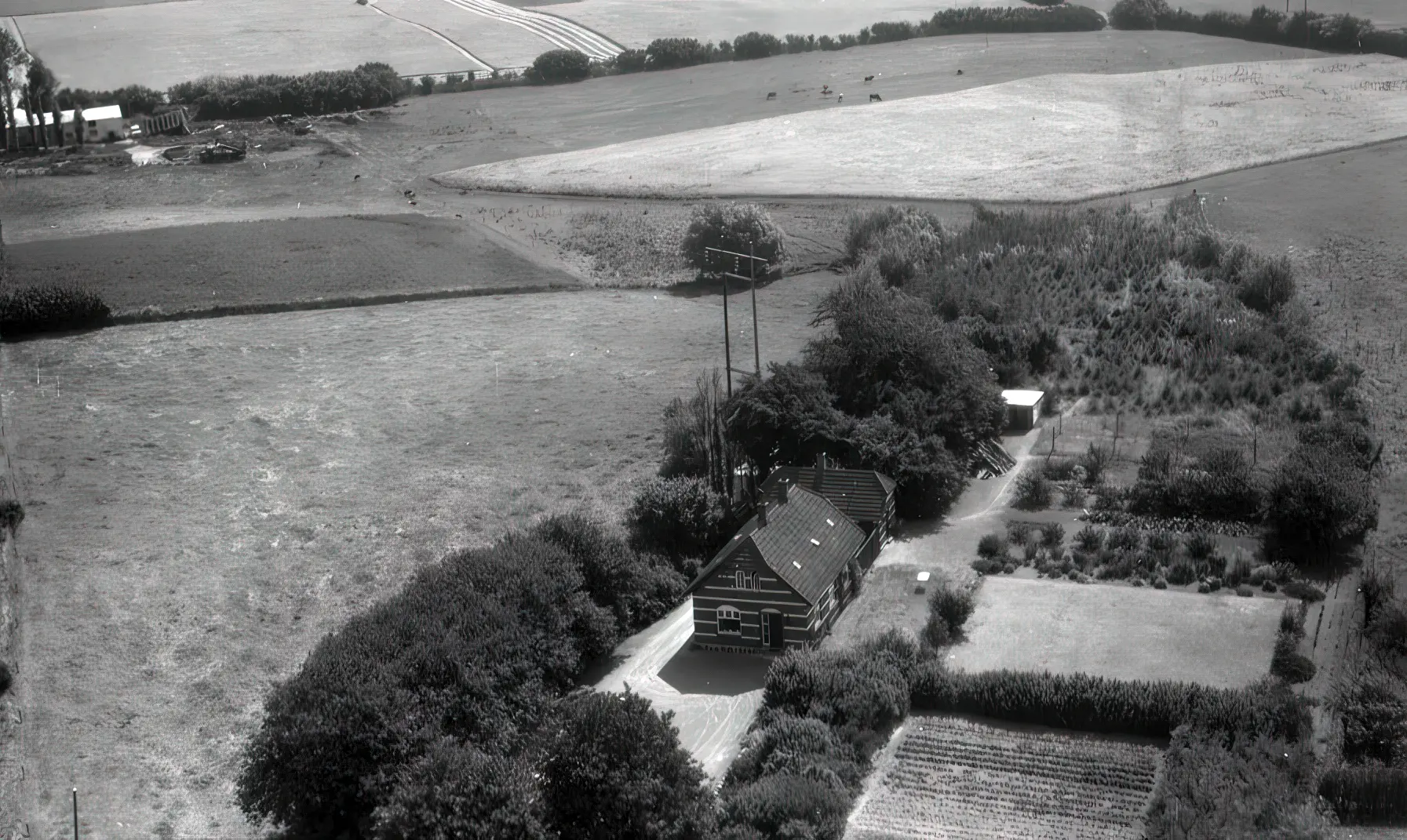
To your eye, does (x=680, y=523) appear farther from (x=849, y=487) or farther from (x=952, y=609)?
(x=952, y=609)

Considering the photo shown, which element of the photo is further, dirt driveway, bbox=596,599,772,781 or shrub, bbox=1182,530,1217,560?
shrub, bbox=1182,530,1217,560

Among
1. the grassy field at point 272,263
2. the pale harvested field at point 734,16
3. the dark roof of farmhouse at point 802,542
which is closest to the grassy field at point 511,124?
the grassy field at point 272,263

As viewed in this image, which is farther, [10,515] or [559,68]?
[559,68]

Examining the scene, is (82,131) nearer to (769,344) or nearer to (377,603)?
(769,344)

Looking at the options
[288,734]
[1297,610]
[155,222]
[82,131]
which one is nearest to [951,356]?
[1297,610]

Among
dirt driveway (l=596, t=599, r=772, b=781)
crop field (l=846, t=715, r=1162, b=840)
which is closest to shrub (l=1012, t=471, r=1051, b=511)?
dirt driveway (l=596, t=599, r=772, b=781)

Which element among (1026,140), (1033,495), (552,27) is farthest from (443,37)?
(1033,495)

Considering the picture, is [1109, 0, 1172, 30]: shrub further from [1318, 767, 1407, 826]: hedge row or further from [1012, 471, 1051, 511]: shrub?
[1318, 767, 1407, 826]: hedge row
